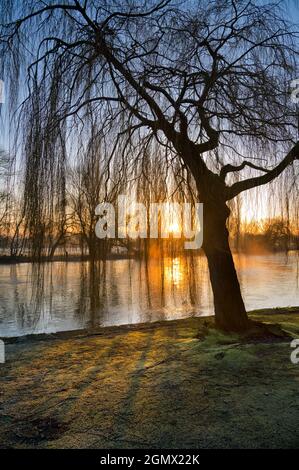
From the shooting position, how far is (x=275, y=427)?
2496mm

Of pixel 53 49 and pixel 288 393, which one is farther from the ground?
pixel 53 49

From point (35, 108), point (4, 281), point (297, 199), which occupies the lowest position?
point (4, 281)

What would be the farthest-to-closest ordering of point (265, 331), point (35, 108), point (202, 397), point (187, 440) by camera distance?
point (265, 331)
point (35, 108)
point (202, 397)
point (187, 440)

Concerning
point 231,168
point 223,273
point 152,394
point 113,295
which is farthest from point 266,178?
point 113,295

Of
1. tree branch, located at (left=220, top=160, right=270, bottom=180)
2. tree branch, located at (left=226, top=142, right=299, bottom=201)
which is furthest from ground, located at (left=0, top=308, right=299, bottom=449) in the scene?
tree branch, located at (left=220, top=160, right=270, bottom=180)

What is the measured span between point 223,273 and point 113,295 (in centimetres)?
691

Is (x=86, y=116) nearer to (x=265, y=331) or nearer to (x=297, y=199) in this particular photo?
(x=297, y=199)

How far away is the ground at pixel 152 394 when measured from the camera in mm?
2426

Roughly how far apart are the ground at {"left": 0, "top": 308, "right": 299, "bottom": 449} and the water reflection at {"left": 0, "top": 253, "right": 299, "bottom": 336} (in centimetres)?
47

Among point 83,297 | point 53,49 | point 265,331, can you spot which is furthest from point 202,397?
point 53,49

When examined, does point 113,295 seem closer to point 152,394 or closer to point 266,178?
point 266,178

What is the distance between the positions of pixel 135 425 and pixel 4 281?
16.7 m

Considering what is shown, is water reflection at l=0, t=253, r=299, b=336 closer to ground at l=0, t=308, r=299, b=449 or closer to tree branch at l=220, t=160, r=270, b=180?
ground at l=0, t=308, r=299, b=449

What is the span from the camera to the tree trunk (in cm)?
468
